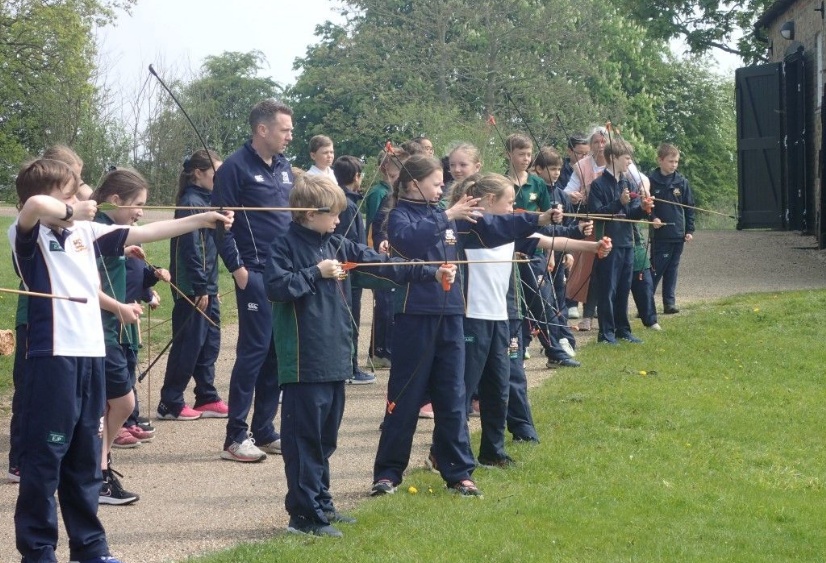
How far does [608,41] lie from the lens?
46938 mm

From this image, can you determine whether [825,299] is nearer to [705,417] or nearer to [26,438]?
[705,417]

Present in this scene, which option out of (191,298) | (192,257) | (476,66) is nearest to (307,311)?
(192,257)

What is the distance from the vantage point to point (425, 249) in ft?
22.1

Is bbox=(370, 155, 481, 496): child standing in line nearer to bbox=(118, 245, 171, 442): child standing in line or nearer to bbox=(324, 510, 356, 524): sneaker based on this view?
→ bbox=(324, 510, 356, 524): sneaker

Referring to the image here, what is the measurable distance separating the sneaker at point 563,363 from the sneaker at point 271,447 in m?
3.91

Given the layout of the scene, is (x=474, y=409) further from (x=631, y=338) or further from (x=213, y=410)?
(x=631, y=338)

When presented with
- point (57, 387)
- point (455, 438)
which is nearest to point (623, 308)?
point (455, 438)

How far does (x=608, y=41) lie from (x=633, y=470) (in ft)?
135

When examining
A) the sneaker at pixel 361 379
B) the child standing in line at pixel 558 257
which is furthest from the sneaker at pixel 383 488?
the sneaker at pixel 361 379

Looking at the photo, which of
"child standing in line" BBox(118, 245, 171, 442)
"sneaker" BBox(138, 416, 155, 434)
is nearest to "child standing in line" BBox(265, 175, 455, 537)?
"child standing in line" BBox(118, 245, 171, 442)

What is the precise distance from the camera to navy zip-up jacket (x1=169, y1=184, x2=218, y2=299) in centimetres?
911

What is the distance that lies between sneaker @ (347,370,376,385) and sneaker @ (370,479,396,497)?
386 cm

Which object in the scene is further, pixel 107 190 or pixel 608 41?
pixel 608 41

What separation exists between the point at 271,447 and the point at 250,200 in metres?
1.60
